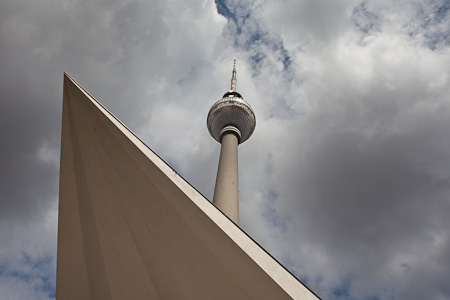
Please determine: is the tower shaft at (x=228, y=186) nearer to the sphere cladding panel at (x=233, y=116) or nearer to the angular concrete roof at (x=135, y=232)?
the sphere cladding panel at (x=233, y=116)

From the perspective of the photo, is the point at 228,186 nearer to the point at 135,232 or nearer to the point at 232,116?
the point at 232,116

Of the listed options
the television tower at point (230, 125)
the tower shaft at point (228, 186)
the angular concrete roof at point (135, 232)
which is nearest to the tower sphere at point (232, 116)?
the television tower at point (230, 125)

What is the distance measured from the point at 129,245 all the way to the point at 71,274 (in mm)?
2665

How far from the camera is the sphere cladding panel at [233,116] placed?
35.8 meters

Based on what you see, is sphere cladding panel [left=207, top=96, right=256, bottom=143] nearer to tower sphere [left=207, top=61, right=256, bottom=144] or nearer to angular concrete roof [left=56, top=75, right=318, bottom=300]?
tower sphere [left=207, top=61, right=256, bottom=144]

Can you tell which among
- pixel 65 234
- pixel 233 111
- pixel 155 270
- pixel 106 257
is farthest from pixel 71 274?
pixel 233 111

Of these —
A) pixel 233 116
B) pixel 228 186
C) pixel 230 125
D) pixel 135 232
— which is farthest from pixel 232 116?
pixel 135 232

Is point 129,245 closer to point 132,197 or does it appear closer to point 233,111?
point 132,197

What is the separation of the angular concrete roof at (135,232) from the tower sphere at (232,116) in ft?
88.8

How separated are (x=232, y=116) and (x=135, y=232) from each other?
29.5 metres

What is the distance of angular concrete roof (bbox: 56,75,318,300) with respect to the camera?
5.19 meters

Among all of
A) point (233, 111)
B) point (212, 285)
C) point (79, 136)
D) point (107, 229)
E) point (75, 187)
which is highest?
point (233, 111)

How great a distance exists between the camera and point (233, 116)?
35.7 meters

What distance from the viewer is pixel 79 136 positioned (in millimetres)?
7996
